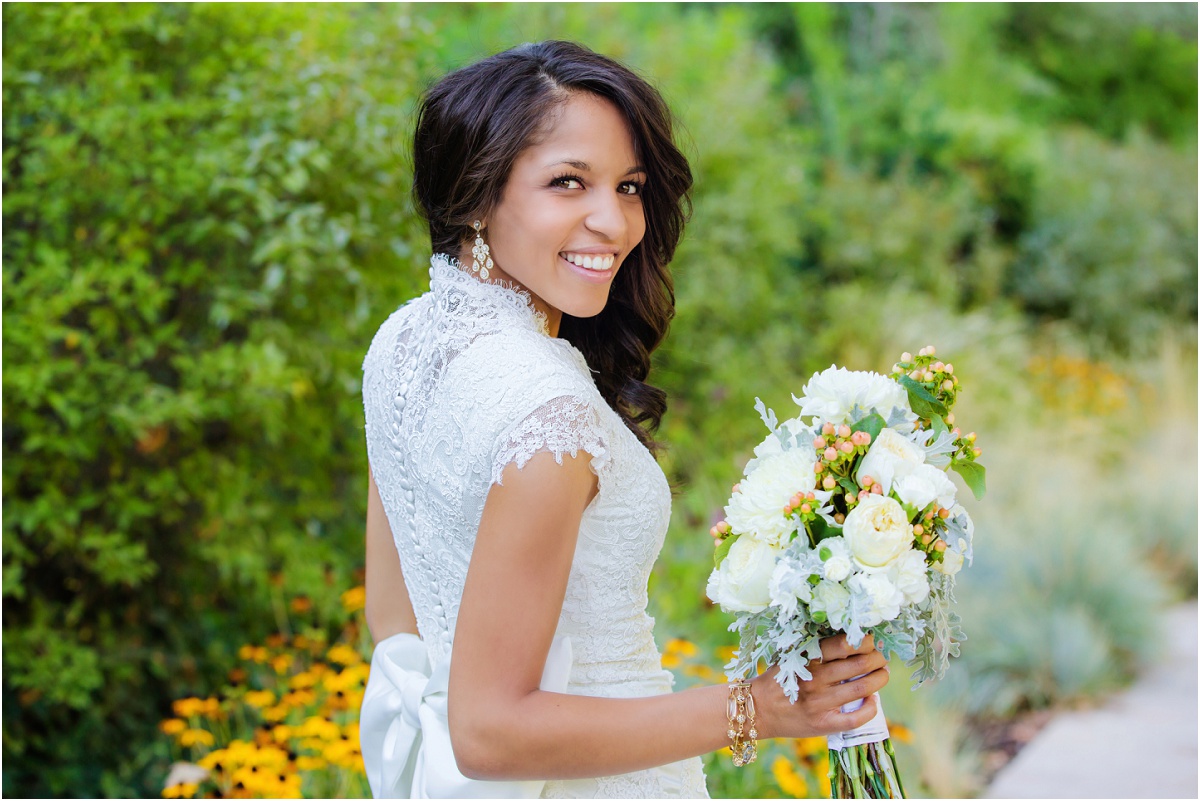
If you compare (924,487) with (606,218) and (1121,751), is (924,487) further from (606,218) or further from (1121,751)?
(1121,751)

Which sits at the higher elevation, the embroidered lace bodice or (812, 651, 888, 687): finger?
the embroidered lace bodice

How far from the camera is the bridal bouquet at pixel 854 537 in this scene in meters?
1.40

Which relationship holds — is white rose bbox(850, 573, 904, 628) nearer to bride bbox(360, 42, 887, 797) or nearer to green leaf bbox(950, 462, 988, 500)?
bride bbox(360, 42, 887, 797)

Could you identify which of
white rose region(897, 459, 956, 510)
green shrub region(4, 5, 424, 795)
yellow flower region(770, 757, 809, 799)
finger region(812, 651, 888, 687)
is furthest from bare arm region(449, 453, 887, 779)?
green shrub region(4, 5, 424, 795)

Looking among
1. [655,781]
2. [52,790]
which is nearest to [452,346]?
[655,781]

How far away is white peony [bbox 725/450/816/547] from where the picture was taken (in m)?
1.45

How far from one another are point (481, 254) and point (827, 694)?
88 cm

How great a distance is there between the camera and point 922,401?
→ 160 centimetres

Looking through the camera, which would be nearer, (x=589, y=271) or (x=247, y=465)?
(x=589, y=271)

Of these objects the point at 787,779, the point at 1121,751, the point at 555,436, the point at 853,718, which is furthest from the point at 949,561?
the point at 1121,751

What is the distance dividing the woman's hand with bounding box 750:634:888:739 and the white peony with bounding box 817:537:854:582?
0.13 meters

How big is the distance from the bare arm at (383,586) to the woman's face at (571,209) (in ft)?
2.06

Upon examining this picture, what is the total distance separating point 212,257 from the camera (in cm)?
392

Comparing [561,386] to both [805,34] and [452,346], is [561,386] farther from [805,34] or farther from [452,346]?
[805,34]
